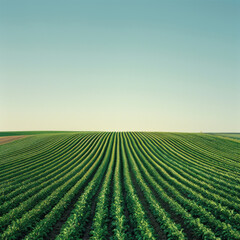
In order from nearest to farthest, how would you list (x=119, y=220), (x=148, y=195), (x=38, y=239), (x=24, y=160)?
(x=38, y=239)
(x=119, y=220)
(x=148, y=195)
(x=24, y=160)

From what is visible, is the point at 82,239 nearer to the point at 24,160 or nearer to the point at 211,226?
the point at 211,226

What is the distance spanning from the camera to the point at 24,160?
29.4 metres

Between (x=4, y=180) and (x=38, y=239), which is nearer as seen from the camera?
(x=38, y=239)

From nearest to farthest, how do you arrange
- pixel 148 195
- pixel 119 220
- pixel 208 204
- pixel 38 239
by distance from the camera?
pixel 38 239 → pixel 119 220 → pixel 208 204 → pixel 148 195

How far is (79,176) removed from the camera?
20.0 meters

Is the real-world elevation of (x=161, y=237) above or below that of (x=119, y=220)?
below

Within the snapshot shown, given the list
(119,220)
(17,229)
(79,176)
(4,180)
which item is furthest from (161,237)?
(4,180)

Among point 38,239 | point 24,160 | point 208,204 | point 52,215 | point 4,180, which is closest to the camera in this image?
point 38,239

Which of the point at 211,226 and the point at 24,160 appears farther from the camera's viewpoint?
the point at 24,160

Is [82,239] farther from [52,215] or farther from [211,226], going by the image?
[211,226]

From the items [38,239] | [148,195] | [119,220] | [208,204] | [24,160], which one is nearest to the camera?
[38,239]

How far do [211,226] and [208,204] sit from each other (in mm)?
3017

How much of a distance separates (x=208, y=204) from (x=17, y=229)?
13.4m

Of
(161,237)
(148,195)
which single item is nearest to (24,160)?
(148,195)
